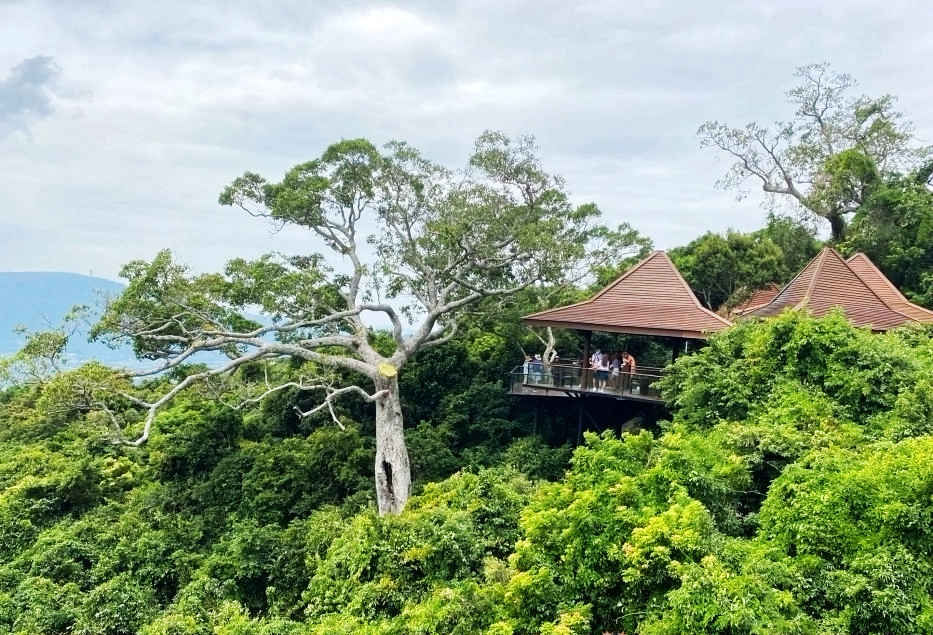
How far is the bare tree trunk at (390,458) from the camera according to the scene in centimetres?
1470

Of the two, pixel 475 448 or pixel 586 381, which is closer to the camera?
pixel 586 381

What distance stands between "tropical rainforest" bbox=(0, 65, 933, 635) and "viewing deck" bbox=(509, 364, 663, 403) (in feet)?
2.68

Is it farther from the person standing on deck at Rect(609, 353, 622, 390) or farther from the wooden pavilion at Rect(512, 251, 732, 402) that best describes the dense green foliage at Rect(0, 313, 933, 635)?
the person standing on deck at Rect(609, 353, 622, 390)

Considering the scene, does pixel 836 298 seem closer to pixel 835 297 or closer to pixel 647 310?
pixel 835 297

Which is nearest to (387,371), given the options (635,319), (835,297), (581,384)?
(581,384)

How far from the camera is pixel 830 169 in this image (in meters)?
21.8

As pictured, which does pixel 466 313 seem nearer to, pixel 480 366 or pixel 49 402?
pixel 480 366

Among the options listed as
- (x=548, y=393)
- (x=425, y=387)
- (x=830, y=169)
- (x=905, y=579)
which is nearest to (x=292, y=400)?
(x=425, y=387)

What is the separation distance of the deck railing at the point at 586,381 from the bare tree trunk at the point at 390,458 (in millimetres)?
3151

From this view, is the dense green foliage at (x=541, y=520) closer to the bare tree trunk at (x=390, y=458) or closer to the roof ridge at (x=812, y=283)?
the bare tree trunk at (x=390, y=458)

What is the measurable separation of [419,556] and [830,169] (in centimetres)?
1978

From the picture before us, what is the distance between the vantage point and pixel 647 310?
1497 centimetres

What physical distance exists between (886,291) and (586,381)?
28.8 feet

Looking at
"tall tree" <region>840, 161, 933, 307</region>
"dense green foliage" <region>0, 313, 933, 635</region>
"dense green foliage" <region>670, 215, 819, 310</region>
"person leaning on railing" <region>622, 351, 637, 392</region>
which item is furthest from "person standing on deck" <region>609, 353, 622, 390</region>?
"tall tree" <region>840, 161, 933, 307</region>
